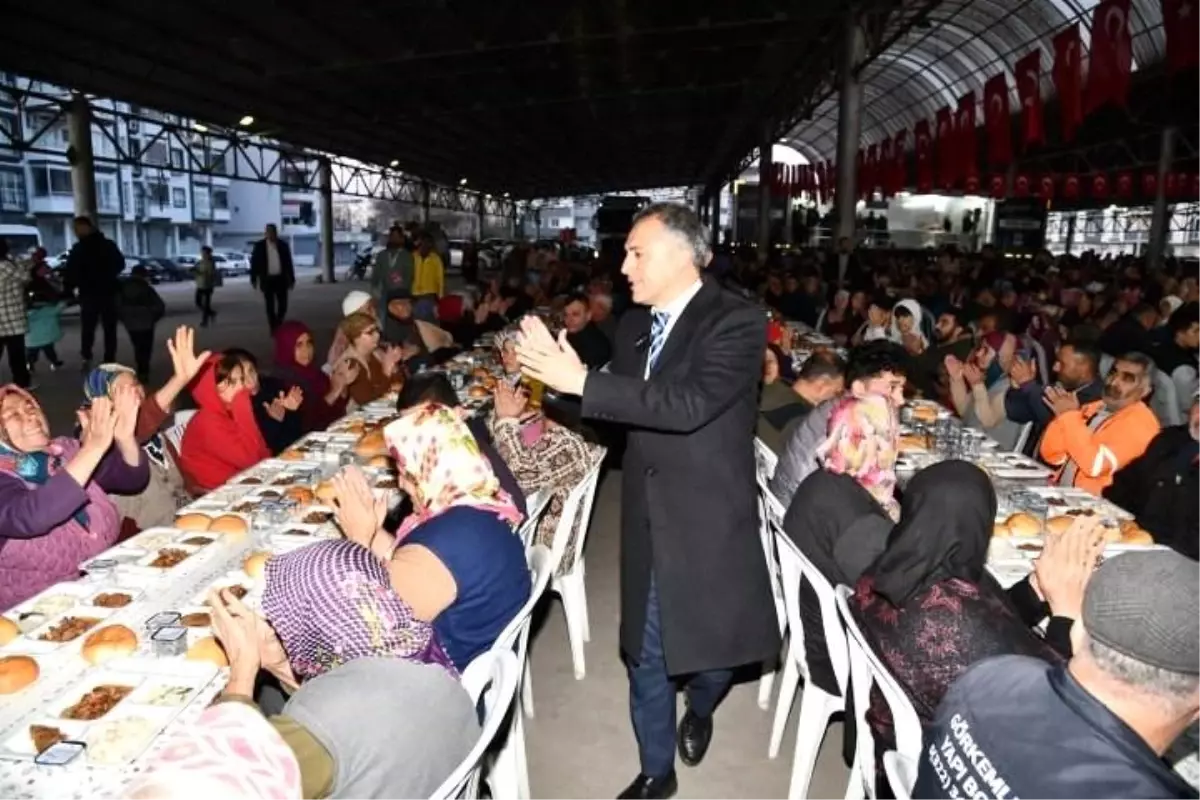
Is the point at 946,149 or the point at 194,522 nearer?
the point at 194,522

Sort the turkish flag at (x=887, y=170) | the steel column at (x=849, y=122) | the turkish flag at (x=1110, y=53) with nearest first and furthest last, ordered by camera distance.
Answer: the turkish flag at (x=1110, y=53) < the steel column at (x=849, y=122) < the turkish flag at (x=887, y=170)

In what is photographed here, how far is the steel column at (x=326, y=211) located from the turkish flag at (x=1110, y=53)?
80.4ft

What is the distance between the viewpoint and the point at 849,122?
15.8m

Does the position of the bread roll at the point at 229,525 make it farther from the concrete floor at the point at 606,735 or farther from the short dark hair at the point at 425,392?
the concrete floor at the point at 606,735

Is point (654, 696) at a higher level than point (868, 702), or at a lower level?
lower

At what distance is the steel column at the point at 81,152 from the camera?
1463 centimetres

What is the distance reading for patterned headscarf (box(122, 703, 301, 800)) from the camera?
3.68 feet

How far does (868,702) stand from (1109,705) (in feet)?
3.64

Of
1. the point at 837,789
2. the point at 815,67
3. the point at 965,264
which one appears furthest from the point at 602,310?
the point at 815,67

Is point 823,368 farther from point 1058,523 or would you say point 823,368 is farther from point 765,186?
point 765,186

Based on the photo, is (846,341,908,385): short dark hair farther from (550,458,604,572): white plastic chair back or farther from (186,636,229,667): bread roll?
(186,636,229,667): bread roll

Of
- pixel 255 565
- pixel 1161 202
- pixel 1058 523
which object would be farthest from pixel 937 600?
pixel 1161 202

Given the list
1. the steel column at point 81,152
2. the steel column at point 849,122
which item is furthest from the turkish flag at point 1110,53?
the steel column at point 81,152

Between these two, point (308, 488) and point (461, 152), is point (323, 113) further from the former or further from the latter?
point (308, 488)
